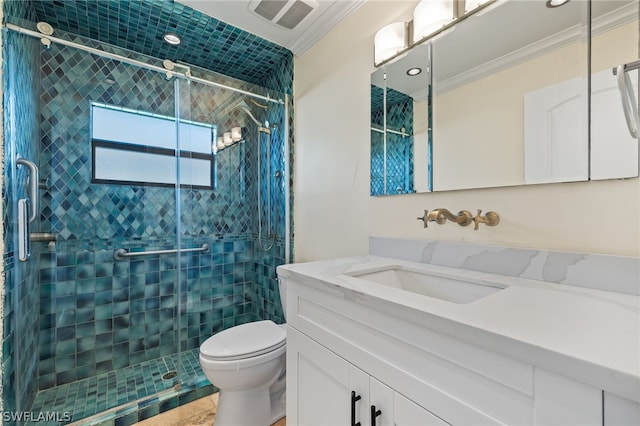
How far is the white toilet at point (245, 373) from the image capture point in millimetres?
1341

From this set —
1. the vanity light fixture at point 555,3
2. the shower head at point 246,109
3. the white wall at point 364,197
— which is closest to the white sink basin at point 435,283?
the white wall at point 364,197

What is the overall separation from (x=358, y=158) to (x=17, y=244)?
170 centimetres

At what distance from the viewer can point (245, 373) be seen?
135cm

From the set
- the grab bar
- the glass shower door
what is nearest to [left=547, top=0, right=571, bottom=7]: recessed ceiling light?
the glass shower door

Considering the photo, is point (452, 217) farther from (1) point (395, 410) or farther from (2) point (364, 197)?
(1) point (395, 410)

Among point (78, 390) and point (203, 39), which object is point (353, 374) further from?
point (203, 39)

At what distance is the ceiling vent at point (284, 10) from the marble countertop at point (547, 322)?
157cm

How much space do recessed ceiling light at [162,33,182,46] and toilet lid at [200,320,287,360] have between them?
76.5 inches

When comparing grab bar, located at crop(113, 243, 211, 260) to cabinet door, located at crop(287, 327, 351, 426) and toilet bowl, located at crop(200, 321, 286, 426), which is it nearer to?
toilet bowl, located at crop(200, 321, 286, 426)

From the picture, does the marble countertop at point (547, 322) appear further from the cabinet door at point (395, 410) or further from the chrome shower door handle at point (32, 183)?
the chrome shower door handle at point (32, 183)

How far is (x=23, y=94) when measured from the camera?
4.76ft

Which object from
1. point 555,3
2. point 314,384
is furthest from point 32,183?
point 555,3

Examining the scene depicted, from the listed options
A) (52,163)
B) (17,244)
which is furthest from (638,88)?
(52,163)

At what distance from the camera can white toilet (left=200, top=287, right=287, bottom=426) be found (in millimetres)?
1341
